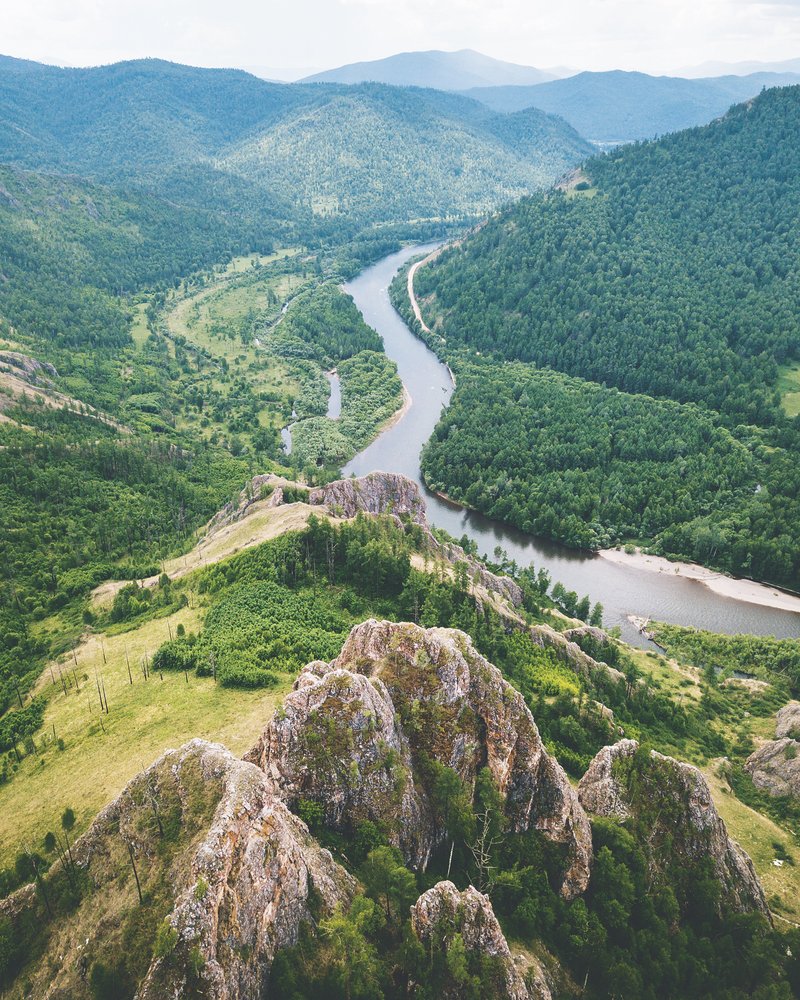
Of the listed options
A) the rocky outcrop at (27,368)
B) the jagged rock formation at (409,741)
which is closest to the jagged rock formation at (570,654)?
the jagged rock formation at (409,741)

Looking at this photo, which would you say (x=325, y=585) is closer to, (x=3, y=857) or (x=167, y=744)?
(x=167, y=744)

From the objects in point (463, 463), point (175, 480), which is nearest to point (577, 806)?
point (175, 480)

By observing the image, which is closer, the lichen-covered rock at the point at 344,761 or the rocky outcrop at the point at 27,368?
the lichen-covered rock at the point at 344,761

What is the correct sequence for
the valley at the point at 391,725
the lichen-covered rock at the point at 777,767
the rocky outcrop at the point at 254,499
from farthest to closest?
the rocky outcrop at the point at 254,499 → the lichen-covered rock at the point at 777,767 → the valley at the point at 391,725

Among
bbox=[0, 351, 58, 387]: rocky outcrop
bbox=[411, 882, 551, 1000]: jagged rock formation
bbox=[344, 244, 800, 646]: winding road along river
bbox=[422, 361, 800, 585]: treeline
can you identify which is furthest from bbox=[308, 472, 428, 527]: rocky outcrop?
bbox=[0, 351, 58, 387]: rocky outcrop

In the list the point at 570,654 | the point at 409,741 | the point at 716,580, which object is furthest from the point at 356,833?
the point at 716,580

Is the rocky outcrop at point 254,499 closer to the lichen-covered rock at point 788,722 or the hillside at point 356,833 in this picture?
the hillside at point 356,833

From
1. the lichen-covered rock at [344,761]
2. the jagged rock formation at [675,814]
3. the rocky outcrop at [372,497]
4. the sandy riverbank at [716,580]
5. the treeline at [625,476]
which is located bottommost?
the sandy riverbank at [716,580]
